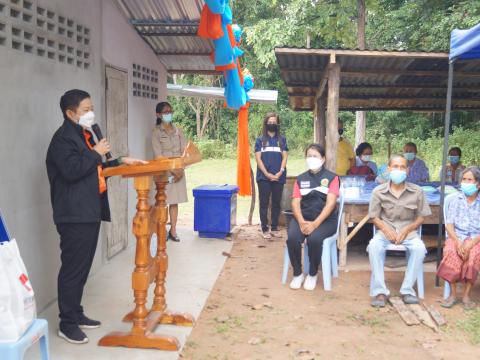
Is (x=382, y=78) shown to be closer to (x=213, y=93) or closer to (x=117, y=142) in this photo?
(x=213, y=93)

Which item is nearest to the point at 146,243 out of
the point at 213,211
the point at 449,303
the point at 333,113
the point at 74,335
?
the point at 74,335

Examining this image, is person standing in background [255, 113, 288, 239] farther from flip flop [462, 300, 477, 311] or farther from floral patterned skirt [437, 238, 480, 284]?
flip flop [462, 300, 477, 311]

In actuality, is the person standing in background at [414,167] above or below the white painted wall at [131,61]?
below

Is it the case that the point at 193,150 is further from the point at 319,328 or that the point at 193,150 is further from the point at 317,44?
the point at 317,44

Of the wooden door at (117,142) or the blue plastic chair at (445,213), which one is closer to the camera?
Answer: the blue plastic chair at (445,213)

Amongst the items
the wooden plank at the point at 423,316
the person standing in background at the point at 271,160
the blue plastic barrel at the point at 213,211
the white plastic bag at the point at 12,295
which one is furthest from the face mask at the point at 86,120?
the person standing in background at the point at 271,160

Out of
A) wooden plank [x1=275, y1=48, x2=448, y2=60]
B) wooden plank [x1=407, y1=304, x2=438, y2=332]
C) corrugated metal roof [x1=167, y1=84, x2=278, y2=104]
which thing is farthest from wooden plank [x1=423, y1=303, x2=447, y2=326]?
corrugated metal roof [x1=167, y1=84, x2=278, y2=104]

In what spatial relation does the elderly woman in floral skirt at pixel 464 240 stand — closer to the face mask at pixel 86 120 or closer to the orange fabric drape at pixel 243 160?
the face mask at pixel 86 120

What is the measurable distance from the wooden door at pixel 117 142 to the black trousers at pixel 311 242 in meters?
2.16

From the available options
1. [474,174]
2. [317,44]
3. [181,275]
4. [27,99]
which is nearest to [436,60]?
[474,174]

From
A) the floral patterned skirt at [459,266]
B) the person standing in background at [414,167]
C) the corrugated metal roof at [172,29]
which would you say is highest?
the corrugated metal roof at [172,29]

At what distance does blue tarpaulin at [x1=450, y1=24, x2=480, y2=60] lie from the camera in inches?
193

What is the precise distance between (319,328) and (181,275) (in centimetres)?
199

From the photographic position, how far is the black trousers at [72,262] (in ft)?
12.6
